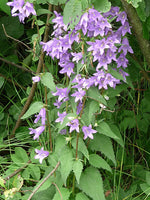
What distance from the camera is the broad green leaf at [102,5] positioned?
1.00m

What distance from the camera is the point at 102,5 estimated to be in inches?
39.9

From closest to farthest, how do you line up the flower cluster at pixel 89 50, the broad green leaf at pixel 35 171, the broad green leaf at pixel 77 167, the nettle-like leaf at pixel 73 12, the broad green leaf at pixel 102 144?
the nettle-like leaf at pixel 73 12 → the flower cluster at pixel 89 50 → the broad green leaf at pixel 77 167 → the broad green leaf at pixel 102 144 → the broad green leaf at pixel 35 171

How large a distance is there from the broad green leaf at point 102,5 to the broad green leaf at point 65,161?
0.60m

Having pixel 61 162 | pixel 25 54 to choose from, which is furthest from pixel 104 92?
pixel 25 54

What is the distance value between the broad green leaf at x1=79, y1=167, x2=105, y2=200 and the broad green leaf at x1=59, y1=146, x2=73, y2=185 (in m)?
0.12

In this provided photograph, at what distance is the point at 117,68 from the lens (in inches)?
49.2

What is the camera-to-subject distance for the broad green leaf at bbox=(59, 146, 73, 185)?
1.16 m

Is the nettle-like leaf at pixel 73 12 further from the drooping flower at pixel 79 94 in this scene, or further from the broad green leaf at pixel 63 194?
the broad green leaf at pixel 63 194

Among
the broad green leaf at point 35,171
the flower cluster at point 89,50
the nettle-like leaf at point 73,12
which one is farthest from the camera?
the broad green leaf at point 35,171

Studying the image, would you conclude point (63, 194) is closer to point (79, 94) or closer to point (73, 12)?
point (79, 94)

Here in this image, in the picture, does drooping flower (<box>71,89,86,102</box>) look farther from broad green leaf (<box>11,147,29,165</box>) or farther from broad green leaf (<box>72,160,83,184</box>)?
broad green leaf (<box>11,147,29,165</box>)

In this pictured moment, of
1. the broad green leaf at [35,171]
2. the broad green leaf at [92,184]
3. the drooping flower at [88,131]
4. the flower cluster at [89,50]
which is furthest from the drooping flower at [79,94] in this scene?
the broad green leaf at [35,171]

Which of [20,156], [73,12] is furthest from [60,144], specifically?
[73,12]

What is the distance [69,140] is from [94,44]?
0.43 meters
